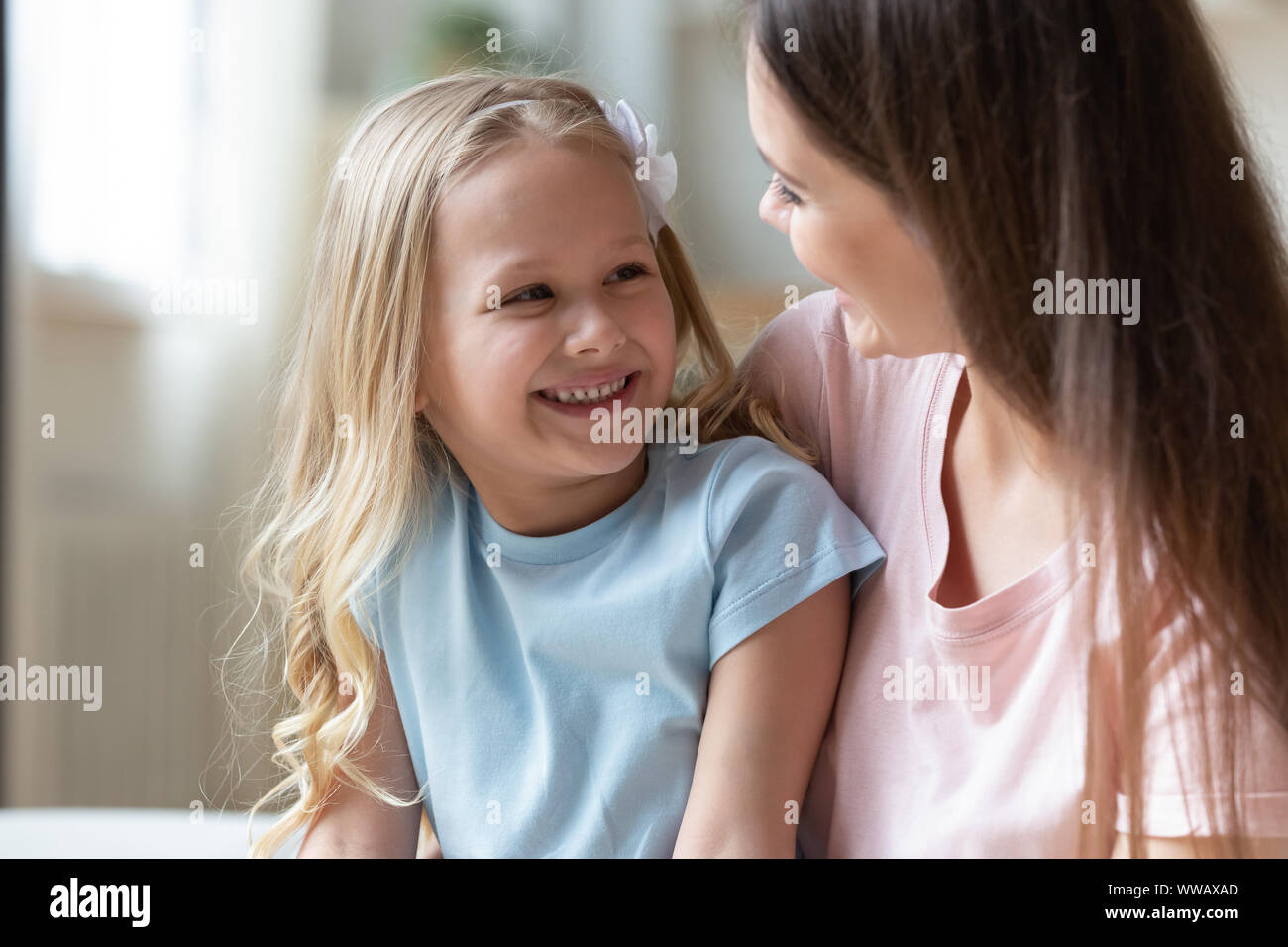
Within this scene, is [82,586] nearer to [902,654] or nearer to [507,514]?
[507,514]

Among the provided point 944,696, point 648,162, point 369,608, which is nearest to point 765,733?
point 944,696

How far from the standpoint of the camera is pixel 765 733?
0.90 meters

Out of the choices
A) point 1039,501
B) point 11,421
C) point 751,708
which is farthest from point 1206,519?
point 11,421

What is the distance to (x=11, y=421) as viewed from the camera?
7.71ft

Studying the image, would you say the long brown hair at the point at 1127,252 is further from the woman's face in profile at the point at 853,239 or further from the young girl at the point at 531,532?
the young girl at the point at 531,532

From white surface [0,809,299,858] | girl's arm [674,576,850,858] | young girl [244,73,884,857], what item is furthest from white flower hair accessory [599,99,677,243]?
white surface [0,809,299,858]

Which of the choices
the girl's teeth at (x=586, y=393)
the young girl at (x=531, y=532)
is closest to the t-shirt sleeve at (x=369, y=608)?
the young girl at (x=531, y=532)

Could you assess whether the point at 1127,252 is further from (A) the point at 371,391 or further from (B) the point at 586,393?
(A) the point at 371,391

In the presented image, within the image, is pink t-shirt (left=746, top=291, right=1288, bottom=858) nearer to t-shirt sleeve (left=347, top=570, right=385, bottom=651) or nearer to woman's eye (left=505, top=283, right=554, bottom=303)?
woman's eye (left=505, top=283, right=554, bottom=303)

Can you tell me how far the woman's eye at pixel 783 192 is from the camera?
0.89m

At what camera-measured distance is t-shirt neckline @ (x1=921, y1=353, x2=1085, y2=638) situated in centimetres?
85

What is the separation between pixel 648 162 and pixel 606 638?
16.6 inches

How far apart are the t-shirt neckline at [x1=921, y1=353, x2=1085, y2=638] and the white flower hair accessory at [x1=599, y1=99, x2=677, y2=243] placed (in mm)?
342
